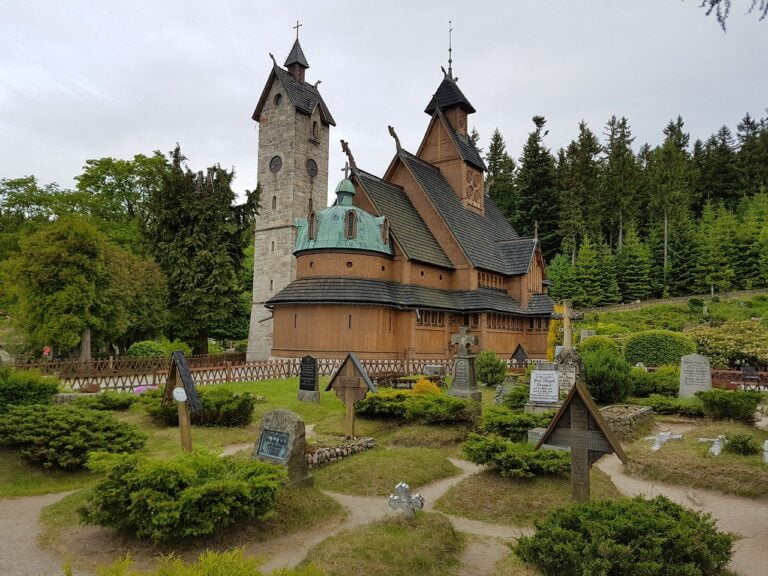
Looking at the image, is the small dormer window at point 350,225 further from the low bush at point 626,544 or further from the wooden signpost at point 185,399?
the low bush at point 626,544

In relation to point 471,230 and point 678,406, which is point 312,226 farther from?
point 678,406

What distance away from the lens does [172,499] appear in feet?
22.5

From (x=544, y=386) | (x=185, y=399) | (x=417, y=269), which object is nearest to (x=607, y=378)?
(x=544, y=386)

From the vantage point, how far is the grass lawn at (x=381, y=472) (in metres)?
10.2

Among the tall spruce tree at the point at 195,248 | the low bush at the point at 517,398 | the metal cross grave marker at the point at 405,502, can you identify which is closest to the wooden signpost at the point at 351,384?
the low bush at the point at 517,398

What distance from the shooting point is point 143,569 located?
652 cm

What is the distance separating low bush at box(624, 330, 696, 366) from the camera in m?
28.4

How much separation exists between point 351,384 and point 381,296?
15.1 metres

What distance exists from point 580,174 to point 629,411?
54.0 meters

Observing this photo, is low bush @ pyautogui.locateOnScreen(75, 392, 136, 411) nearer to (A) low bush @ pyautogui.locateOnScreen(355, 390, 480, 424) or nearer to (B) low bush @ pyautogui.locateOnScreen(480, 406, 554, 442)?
(A) low bush @ pyautogui.locateOnScreen(355, 390, 480, 424)

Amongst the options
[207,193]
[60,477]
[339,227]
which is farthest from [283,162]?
[60,477]

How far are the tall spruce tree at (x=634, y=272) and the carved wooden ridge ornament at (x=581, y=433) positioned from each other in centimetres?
5572

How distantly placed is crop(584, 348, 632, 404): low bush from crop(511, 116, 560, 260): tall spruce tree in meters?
50.2

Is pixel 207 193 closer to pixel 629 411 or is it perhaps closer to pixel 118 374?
pixel 118 374
